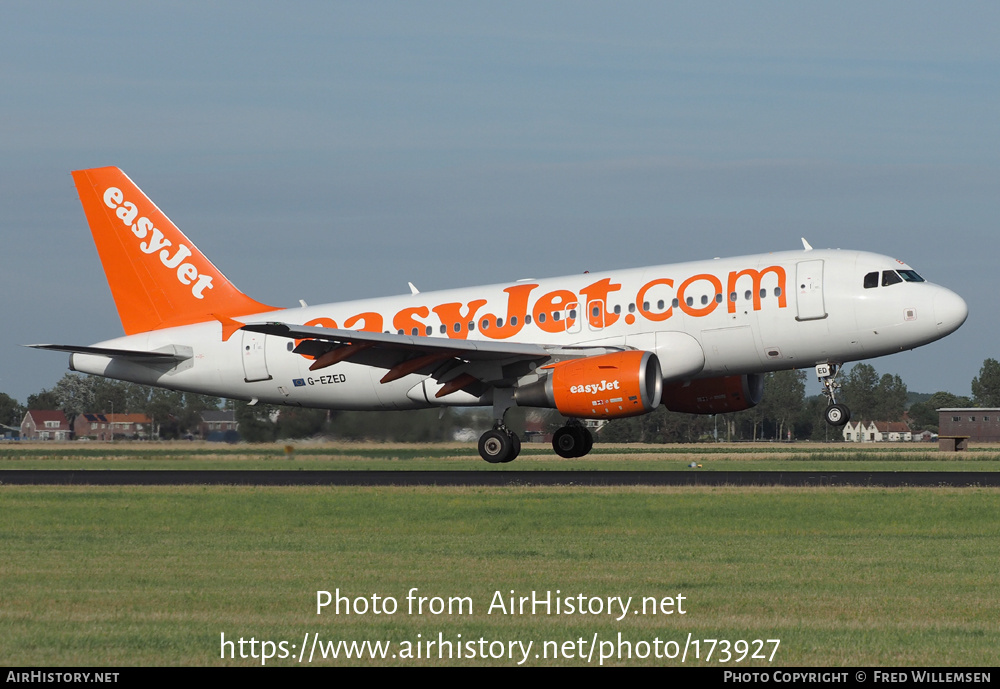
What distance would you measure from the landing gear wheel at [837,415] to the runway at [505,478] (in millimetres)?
1304

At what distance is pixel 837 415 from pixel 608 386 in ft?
19.2

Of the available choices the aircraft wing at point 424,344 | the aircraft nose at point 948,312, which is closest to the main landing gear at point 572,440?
the aircraft wing at point 424,344

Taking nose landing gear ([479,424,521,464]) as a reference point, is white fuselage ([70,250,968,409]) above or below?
above

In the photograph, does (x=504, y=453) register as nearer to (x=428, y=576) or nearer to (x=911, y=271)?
(x=911, y=271)

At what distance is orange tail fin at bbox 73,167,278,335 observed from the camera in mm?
38969

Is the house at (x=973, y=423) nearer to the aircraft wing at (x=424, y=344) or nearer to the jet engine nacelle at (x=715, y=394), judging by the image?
the jet engine nacelle at (x=715, y=394)

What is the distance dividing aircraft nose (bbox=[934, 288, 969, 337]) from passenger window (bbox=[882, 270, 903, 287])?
100 cm

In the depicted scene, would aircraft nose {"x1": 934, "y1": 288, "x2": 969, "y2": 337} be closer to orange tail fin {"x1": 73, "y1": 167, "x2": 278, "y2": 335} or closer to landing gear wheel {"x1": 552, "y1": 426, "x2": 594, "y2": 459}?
landing gear wheel {"x1": 552, "y1": 426, "x2": 594, "y2": 459}

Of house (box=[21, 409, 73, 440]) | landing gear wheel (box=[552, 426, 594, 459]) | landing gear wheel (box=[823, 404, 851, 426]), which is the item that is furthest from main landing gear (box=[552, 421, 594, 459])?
house (box=[21, 409, 73, 440])

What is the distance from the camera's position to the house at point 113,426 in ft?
179
